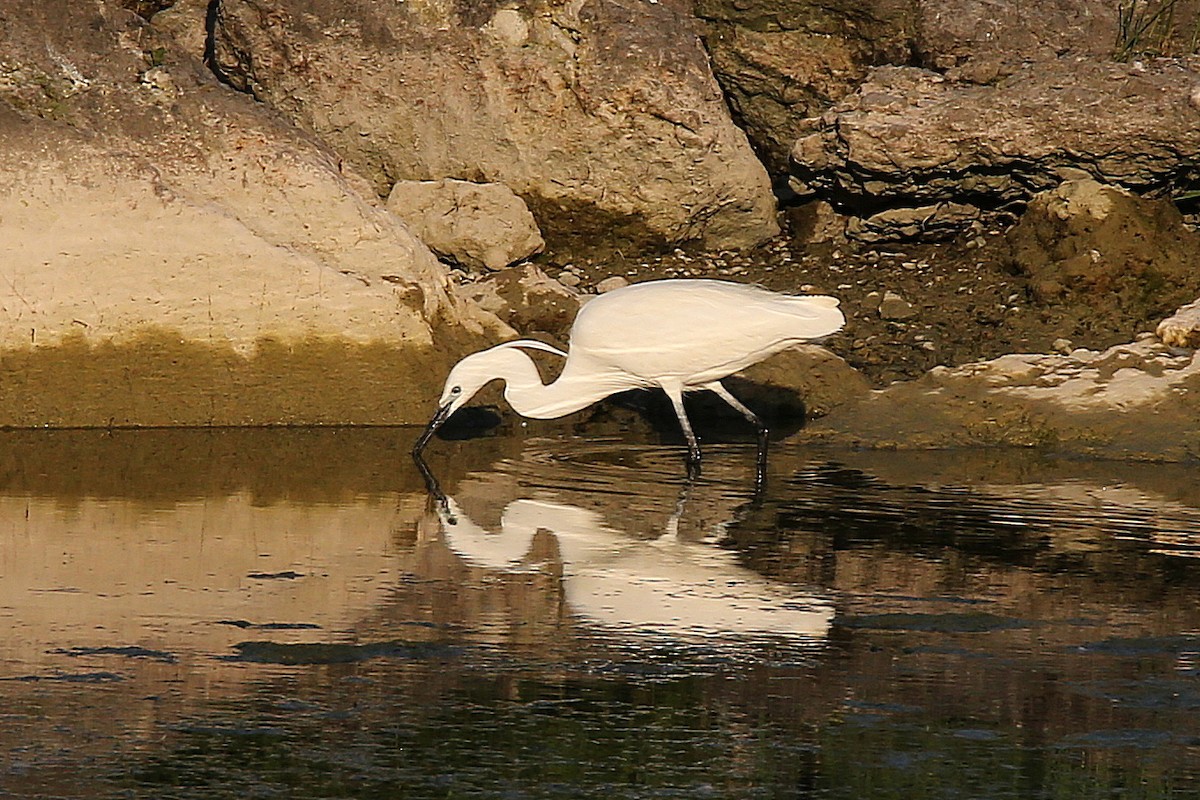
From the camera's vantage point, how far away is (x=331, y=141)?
45.9 feet

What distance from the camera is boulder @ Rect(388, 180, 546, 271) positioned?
13086 mm

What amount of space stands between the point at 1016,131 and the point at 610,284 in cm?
289

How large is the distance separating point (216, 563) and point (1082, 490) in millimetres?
4282

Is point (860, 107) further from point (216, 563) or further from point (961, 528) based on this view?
point (216, 563)

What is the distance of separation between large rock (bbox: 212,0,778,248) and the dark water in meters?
4.49

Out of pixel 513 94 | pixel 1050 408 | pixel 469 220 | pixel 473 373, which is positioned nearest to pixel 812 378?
pixel 1050 408

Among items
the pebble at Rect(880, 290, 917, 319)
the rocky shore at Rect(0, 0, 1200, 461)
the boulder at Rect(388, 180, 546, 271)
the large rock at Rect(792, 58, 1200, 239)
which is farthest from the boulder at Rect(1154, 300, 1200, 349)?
the boulder at Rect(388, 180, 546, 271)

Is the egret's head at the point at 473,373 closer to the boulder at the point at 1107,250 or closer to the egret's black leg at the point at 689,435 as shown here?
the egret's black leg at the point at 689,435

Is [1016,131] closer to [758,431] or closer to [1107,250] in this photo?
[1107,250]

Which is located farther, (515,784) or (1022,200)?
(1022,200)

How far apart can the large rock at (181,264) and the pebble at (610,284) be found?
1.52 meters

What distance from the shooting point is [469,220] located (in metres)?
13.2

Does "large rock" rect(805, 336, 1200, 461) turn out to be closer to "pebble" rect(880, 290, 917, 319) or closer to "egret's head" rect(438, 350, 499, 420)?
"pebble" rect(880, 290, 917, 319)

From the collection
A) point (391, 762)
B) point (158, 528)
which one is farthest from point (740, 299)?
point (391, 762)
